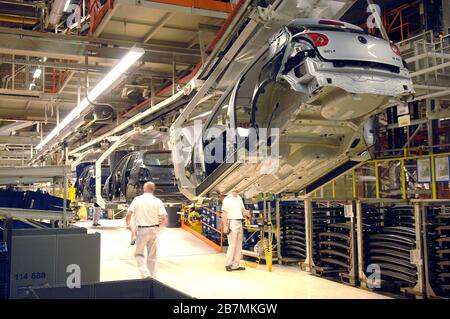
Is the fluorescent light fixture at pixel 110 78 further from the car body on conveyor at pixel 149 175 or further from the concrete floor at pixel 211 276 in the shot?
the concrete floor at pixel 211 276

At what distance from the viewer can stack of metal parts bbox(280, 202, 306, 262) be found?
9.03 meters

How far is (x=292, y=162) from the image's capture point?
5.41 metres

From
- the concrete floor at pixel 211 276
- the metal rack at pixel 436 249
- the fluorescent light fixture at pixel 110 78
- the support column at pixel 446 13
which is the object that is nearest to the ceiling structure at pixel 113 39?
the fluorescent light fixture at pixel 110 78

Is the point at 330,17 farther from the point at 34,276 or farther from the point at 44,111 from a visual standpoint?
the point at 44,111

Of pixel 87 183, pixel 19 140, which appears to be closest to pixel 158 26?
pixel 87 183

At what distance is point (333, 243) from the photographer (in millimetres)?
7754

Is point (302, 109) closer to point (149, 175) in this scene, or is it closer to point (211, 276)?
point (211, 276)

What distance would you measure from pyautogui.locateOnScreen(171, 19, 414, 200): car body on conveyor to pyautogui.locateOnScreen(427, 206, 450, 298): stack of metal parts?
5.12 ft

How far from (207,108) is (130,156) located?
11.0 feet

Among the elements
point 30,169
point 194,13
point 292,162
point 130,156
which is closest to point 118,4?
point 194,13

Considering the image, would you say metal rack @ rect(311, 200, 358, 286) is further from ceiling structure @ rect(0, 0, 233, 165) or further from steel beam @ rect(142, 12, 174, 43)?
steel beam @ rect(142, 12, 174, 43)

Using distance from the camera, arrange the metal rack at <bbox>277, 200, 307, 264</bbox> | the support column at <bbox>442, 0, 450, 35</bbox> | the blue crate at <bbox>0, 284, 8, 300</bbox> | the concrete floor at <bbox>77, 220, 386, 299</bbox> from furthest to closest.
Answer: the support column at <bbox>442, 0, 450, 35</bbox> → the metal rack at <bbox>277, 200, 307, 264</bbox> → the concrete floor at <bbox>77, 220, 386, 299</bbox> → the blue crate at <bbox>0, 284, 8, 300</bbox>

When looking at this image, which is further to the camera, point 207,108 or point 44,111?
point 44,111

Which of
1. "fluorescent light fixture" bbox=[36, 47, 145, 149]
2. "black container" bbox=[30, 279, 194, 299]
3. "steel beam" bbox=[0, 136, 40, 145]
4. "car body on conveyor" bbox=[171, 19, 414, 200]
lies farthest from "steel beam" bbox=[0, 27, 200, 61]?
"steel beam" bbox=[0, 136, 40, 145]
